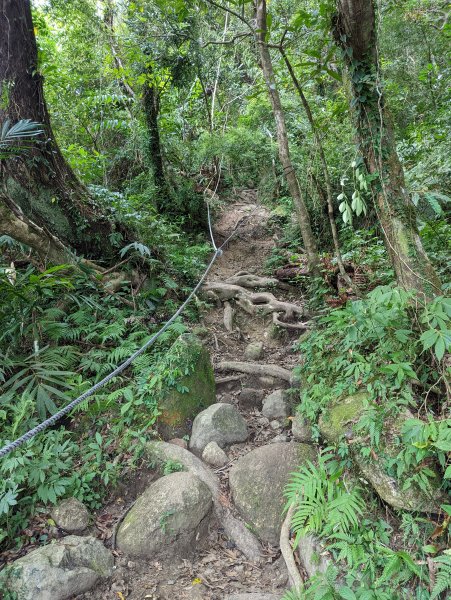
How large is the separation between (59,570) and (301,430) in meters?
2.17

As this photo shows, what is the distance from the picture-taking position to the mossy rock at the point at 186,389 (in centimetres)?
390

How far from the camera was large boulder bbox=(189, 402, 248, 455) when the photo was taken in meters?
3.78

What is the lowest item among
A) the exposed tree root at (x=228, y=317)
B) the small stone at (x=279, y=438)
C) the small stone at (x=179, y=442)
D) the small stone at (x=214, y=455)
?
the small stone at (x=279, y=438)

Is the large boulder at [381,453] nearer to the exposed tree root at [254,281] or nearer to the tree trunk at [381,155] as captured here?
the tree trunk at [381,155]

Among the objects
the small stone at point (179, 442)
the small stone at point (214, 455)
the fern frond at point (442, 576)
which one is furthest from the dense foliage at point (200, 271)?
the small stone at point (214, 455)

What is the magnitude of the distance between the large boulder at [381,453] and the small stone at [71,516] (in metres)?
1.94

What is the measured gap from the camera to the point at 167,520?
9.44 ft

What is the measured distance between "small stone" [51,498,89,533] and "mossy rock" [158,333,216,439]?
3.36 feet

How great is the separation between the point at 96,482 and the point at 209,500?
965mm

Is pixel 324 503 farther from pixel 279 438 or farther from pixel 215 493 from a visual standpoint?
pixel 279 438

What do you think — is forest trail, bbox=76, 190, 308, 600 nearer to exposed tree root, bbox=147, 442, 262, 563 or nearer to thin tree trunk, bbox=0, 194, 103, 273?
exposed tree root, bbox=147, 442, 262, 563

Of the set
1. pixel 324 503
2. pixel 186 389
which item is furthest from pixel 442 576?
pixel 186 389

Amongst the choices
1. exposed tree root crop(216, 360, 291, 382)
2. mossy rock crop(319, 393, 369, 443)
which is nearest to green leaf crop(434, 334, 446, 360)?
mossy rock crop(319, 393, 369, 443)

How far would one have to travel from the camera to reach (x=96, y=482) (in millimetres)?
3260
